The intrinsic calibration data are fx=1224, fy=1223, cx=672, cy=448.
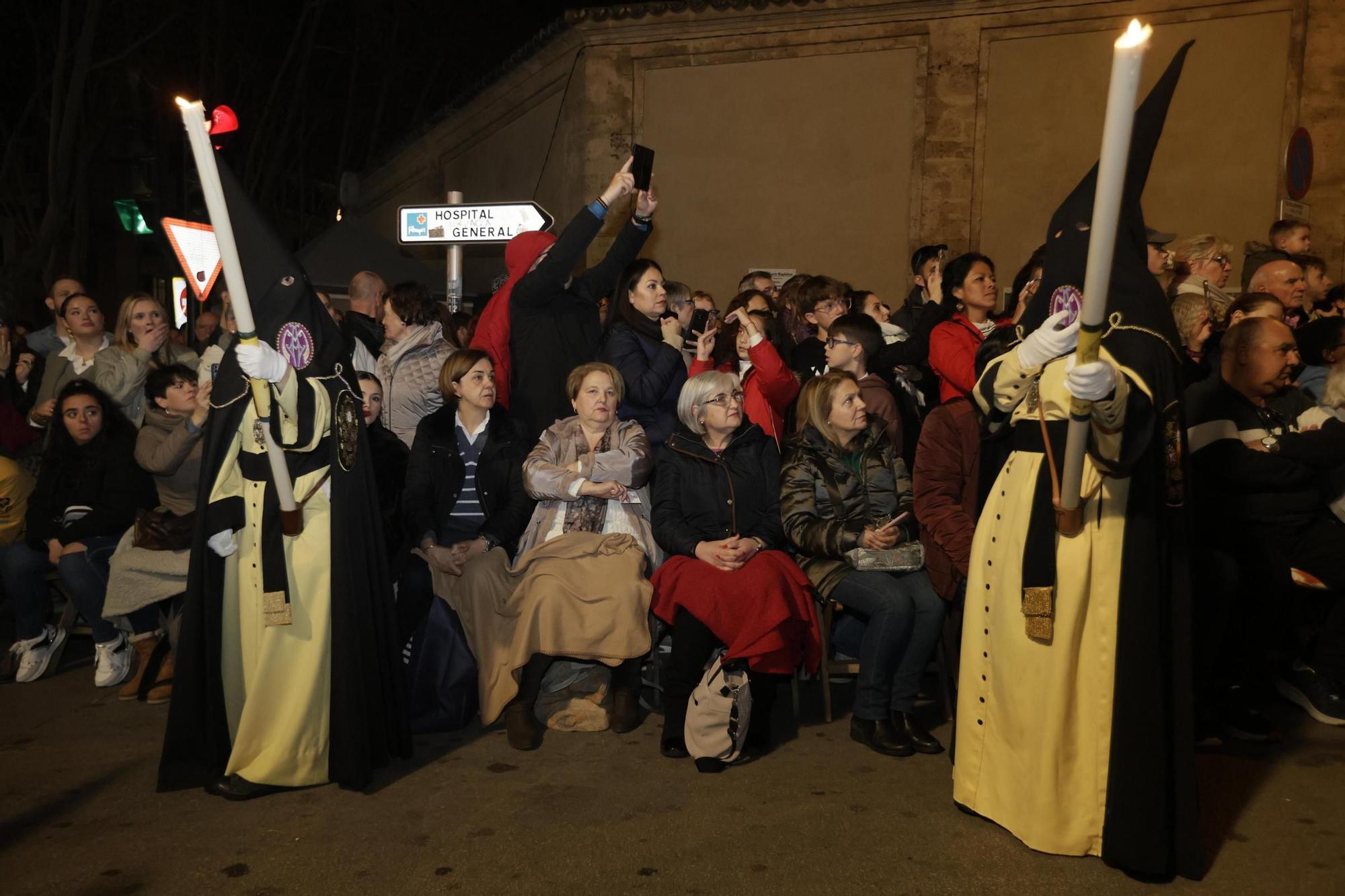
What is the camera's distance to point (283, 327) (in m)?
4.73

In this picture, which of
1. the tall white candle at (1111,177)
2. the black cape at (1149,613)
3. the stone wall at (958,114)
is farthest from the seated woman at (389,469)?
the stone wall at (958,114)

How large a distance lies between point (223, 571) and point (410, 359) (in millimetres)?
2622

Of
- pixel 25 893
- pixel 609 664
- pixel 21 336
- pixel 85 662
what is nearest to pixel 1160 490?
pixel 609 664

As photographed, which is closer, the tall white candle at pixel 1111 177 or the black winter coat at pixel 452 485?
the tall white candle at pixel 1111 177

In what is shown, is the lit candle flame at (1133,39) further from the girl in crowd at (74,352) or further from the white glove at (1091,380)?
the girl in crowd at (74,352)

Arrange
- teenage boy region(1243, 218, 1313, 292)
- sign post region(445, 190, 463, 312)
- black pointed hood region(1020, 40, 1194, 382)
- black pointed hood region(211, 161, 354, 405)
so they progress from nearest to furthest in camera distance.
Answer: black pointed hood region(1020, 40, 1194, 382) < black pointed hood region(211, 161, 354, 405) < teenage boy region(1243, 218, 1313, 292) < sign post region(445, 190, 463, 312)

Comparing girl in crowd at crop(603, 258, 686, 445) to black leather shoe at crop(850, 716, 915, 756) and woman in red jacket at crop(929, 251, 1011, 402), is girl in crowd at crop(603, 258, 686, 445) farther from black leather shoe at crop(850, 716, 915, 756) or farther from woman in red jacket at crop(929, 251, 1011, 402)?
black leather shoe at crop(850, 716, 915, 756)

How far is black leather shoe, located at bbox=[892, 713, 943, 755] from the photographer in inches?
213

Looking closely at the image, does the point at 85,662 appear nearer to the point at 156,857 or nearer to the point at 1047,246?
the point at 156,857

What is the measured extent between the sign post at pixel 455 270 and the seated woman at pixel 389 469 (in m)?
2.69

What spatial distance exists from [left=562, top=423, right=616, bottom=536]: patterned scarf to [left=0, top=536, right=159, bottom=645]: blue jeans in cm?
236

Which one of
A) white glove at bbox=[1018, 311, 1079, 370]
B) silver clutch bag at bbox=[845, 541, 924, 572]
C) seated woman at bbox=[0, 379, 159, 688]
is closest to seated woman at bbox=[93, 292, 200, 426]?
seated woman at bbox=[0, 379, 159, 688]

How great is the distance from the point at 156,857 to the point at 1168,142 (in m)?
12.8

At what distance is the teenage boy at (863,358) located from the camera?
251 inches
